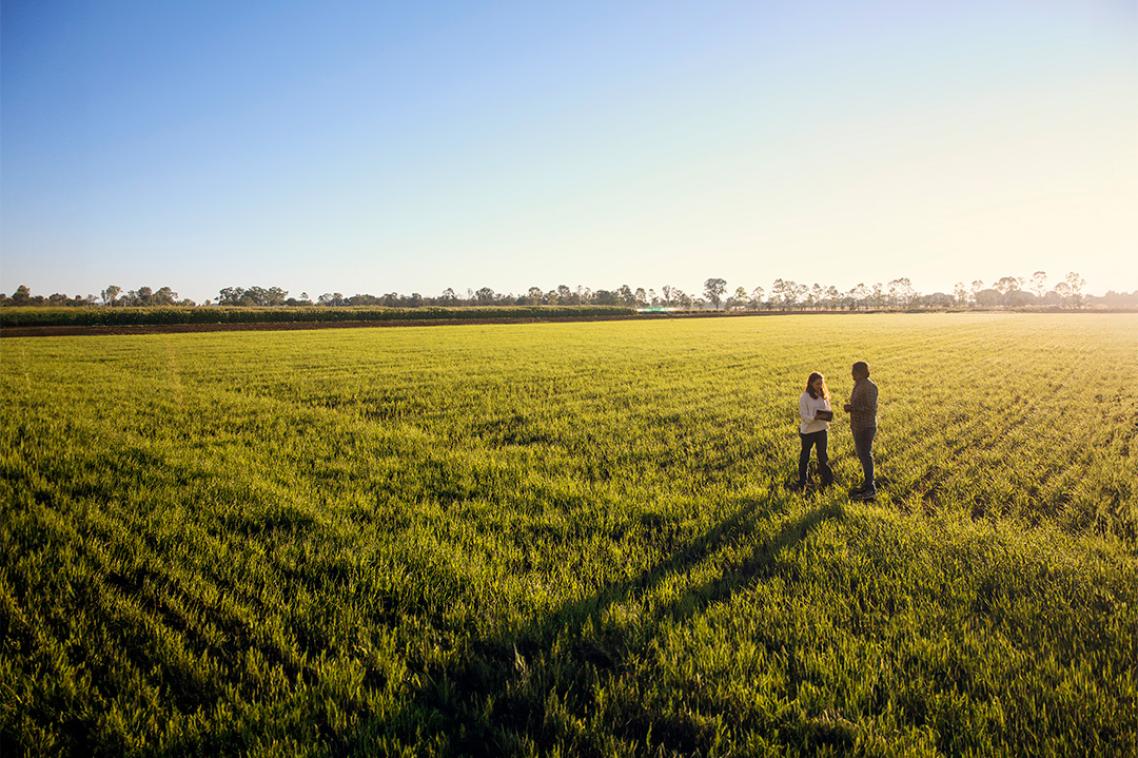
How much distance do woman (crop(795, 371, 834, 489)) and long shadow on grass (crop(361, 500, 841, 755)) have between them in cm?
287

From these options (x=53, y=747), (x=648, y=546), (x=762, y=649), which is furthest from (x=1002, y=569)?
(x=53, y=747)

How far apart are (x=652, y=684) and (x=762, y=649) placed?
0.91 meters

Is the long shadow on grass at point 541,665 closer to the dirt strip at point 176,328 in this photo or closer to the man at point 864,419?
the man at point 864,419

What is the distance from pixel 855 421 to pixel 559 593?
5.23 meters

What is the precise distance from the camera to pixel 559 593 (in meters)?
4.49

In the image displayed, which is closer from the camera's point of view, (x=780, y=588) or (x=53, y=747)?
(x=53, y=747)

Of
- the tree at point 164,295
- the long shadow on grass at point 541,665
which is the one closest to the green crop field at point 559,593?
the long shadow on grass at point 541,665

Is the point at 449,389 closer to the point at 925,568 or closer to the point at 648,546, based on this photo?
the point at 648,546

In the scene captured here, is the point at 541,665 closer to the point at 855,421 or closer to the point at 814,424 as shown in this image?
the point at 814,424

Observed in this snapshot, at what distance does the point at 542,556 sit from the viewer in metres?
5.23

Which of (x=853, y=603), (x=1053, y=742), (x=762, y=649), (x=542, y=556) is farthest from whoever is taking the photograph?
(x=542, y=556)

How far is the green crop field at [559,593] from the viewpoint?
3.10 meters

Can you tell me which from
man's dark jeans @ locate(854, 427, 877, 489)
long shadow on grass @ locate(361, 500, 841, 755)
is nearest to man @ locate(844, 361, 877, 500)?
man's dark jeans @ locate(854, 427, 877, 489)

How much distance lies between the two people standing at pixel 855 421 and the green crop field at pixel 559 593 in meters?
0.37
